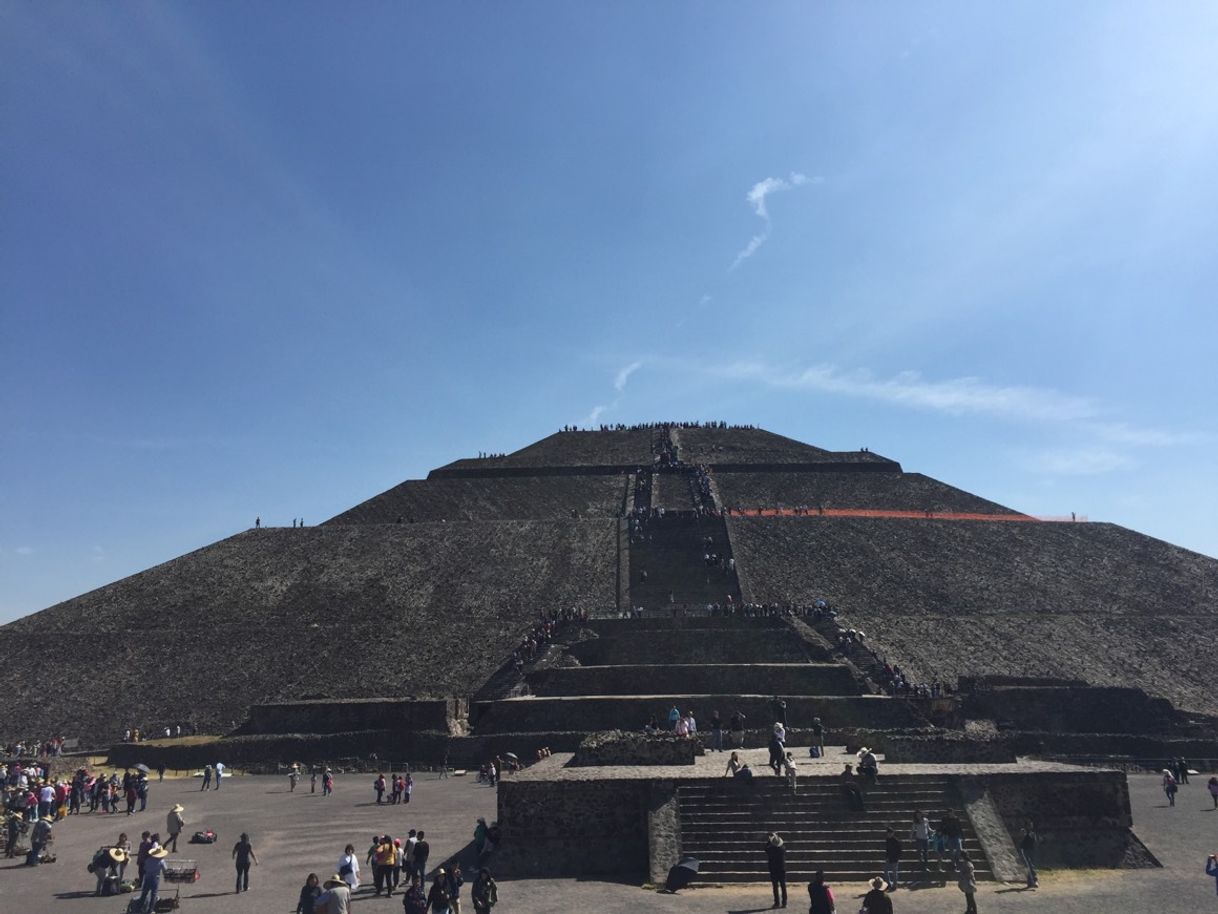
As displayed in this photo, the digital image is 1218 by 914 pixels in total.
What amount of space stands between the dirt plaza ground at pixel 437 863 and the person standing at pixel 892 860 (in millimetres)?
192

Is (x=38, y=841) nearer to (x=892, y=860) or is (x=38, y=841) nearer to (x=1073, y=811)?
(x=892, y=860)

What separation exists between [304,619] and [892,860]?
25176mm

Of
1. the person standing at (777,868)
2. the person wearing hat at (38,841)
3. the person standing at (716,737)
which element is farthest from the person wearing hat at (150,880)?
the person standing at (716,737)

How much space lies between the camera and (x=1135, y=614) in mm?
30047

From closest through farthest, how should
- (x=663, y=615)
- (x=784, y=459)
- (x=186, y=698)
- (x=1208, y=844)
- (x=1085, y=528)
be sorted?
(x=1208, y=844), (x=186, y=698), (x=663, y=615), (x=1085, y=528), (x=784, y=459)

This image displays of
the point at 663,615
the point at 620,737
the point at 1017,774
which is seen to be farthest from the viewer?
the point at 663,615

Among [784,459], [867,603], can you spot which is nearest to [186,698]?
[867,603]

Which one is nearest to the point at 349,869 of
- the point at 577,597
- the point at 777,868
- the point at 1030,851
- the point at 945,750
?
the point at 777,868

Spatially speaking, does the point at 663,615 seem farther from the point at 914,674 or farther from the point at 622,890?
the point at 622,890

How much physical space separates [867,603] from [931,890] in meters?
21.3

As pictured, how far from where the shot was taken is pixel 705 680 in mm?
22578

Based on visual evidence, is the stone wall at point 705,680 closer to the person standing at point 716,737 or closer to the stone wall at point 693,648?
the stone wall at point 693,648

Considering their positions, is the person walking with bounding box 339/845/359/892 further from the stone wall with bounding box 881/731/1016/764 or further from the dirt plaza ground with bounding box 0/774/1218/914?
the stone wall with bounding box 881/731/1016/764

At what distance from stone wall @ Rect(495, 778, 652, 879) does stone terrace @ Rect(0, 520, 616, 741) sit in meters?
13.8
